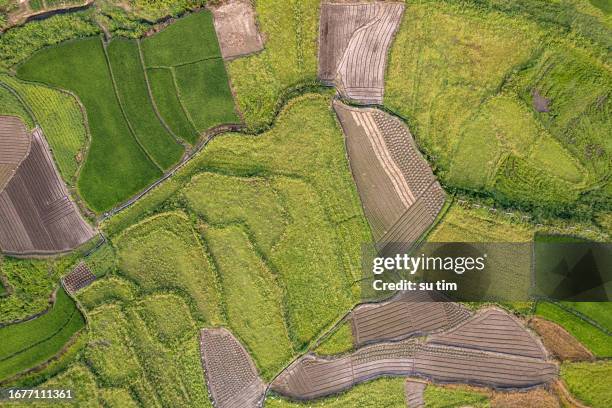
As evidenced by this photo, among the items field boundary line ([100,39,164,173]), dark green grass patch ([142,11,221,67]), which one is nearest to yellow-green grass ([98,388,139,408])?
field boundary line ([100,39,164,173])

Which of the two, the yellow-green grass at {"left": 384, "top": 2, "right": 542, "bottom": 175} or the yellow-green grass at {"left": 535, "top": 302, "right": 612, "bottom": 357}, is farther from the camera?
the yellow-green grass at {"left": 384, "top": 2, "right": 542, "bottom": 175}

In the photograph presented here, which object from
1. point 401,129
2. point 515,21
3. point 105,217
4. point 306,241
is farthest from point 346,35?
point 105,217

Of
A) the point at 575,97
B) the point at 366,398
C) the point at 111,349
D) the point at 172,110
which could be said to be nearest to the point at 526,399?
the point at 366,398

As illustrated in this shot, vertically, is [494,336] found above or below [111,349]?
below

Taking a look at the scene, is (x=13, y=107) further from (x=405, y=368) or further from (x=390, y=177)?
(x=405, y=368)

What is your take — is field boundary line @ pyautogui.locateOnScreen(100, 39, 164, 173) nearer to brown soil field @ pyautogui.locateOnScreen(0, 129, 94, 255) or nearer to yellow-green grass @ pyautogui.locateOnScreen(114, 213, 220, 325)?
yellow-green grass @ pyautogui.locateOnScreen(114, 213, 220, 325)

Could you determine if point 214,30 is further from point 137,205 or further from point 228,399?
point 228,399

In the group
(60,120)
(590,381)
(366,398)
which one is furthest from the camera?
(60,120)
